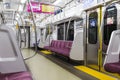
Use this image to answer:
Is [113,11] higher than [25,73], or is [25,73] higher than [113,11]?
[113,11]

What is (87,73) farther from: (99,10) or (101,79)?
(99,10)

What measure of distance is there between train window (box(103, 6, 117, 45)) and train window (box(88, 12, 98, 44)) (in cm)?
53

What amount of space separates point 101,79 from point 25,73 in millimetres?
2529

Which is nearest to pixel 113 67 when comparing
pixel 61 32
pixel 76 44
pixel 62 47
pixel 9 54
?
pixel 9 54

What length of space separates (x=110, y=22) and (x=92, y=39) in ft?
3.41

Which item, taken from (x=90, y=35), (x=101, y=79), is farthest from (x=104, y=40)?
(x=101, y=79)

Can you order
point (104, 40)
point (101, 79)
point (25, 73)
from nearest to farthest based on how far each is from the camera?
point (25, 73), point (101, 79), point (104, 40)

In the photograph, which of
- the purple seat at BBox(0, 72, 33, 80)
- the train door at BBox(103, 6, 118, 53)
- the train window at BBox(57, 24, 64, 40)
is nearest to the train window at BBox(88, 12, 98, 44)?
the train door at BBox(103, 6, 118, 53)

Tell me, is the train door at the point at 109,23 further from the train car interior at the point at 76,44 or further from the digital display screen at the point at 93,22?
the digital display screen at the point at 93,22

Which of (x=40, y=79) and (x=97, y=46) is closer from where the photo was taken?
(x=40, y=79)

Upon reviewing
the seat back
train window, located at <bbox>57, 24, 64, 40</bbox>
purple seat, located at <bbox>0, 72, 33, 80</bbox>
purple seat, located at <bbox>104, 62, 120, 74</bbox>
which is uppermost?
train window, located at <bbox>57, 24, 64, 40</bbox>

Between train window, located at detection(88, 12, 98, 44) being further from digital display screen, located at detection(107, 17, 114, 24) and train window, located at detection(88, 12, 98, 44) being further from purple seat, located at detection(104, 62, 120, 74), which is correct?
purple seat, located at detection(104, 62, 120, 74)

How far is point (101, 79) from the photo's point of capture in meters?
4.05

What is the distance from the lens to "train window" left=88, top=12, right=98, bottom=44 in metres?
5.27
